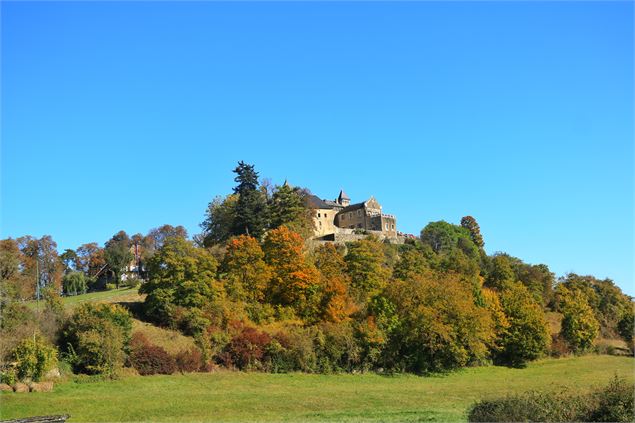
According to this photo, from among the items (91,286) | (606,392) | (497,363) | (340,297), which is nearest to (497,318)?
(497,363)

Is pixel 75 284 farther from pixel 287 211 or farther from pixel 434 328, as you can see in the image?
pixel 434 328

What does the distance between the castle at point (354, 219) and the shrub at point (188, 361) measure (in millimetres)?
46463

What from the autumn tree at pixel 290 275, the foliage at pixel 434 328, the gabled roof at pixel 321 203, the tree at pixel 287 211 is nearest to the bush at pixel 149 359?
the autumn tree at pixel 290 275

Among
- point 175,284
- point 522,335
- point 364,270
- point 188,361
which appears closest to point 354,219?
point 364,270

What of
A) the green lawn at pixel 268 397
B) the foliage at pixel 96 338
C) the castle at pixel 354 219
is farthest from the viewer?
the castle at pixel 354 219

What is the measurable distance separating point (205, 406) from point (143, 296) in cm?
2552

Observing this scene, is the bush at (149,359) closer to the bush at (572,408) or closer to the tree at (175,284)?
the tree at (175,284)

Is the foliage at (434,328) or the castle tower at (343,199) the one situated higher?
the castle tower at (343,199)

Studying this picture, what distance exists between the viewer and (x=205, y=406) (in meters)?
30.8

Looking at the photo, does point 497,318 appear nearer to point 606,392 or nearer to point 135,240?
point 606,392

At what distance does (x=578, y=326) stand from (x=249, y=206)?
38653 millimetres

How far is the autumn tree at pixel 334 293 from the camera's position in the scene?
50219 mm

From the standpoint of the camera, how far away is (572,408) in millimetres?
20922

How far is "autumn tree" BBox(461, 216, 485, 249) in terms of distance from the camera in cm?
11021
